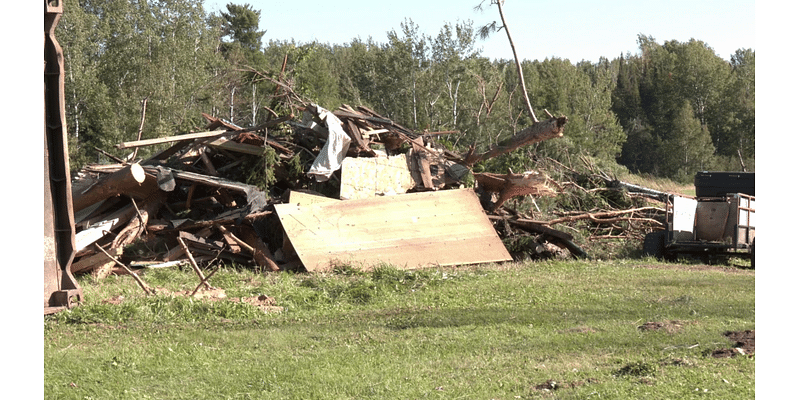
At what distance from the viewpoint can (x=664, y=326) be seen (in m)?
7.61

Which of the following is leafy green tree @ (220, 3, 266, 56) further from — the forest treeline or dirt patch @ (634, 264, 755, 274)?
dirt patch @ (634, 264, 755, 274)

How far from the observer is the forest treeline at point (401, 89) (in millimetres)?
35719

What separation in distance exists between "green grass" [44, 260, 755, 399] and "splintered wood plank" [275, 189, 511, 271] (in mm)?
1017

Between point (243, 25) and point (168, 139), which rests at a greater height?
point (243, 25)

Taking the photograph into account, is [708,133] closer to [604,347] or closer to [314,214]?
[314,214]

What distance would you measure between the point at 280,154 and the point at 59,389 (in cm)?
869

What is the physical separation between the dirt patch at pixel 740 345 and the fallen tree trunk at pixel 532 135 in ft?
18.1

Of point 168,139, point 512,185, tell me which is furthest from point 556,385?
point 168,139

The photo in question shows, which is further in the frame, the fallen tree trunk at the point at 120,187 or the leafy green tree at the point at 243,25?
the leafy green tree at the point at 243,25

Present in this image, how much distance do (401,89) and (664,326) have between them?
40772mm

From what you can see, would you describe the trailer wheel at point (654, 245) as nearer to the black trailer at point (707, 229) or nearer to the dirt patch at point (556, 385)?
the black trailer at point (707, 229)

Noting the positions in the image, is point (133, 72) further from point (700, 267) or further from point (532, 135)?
point (700, 267)

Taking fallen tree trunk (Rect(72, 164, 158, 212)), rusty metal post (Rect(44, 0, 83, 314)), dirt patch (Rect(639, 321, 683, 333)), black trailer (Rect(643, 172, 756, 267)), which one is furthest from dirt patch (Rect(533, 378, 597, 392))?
black trailer (Rect(643, 172, 756, 267))

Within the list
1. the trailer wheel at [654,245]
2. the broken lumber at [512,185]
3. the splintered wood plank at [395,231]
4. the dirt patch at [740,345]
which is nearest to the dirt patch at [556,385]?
the dirt patch at [740,345]
